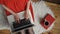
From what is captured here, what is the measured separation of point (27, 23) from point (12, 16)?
19 cm

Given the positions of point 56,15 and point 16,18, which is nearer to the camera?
point 16,18

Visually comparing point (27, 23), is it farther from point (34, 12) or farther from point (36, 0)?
point (36, 0)

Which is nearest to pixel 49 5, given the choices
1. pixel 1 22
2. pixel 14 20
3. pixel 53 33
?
pixel 53 33

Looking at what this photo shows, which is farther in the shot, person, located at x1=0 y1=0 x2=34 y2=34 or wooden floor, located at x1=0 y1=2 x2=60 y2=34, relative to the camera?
wooden floor, located at x1=0 y1=2 x2=60 y2=34

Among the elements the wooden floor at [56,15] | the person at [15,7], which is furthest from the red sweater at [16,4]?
the wooden floor at [56,15]

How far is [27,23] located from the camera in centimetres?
149

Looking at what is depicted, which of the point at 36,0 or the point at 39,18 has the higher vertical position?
the point at 36,0

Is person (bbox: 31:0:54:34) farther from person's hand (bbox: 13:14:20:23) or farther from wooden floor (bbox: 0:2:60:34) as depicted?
person's hand (bbox: 13:14:20:23)

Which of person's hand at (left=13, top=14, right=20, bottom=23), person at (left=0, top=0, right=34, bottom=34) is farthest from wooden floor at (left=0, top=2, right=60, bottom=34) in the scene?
person's hand at (left=13, top=14, right=20, bottom=23)

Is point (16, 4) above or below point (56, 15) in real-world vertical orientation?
above

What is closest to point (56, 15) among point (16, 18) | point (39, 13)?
point (39, 13)

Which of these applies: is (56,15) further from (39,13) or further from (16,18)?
(16,18)

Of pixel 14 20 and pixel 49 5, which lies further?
pixel 49 5

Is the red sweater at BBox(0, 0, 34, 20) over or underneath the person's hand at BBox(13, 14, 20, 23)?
over
